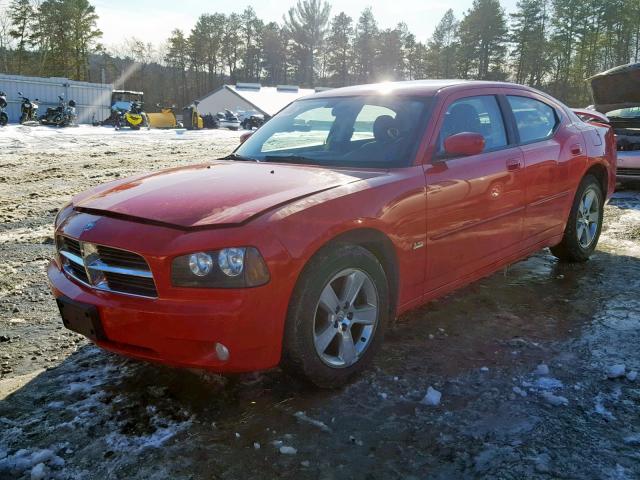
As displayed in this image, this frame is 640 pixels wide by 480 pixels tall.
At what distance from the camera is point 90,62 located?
61.1 m

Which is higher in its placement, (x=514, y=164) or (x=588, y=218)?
(x=514, y=164)

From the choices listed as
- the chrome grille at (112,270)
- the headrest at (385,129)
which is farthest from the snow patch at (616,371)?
the chrome grille at (112,270)

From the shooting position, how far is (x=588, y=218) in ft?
16.9

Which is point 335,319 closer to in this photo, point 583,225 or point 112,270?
point 112,270

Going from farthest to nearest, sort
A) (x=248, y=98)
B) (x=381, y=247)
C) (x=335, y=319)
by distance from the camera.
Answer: (x=248, y=98) < (x=381, y=247) < (x=335, y=319)

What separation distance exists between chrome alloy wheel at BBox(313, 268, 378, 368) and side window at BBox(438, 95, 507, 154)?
1104mm

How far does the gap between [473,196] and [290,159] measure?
120 cm

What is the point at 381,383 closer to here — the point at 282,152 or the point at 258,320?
the point at 258,320

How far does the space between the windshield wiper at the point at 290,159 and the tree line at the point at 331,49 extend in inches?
2157

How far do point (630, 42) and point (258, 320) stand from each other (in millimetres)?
70624

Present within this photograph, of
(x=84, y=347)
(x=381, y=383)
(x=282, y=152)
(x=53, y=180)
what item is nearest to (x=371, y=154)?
(x=282, y=152)

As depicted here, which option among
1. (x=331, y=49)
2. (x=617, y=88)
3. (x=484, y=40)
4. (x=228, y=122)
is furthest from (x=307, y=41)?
(x=617, y=88)

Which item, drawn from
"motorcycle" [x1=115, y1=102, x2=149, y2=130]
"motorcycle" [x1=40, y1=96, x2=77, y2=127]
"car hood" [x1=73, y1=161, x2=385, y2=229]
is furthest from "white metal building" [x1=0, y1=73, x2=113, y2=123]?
"car hood" [x1=73, y1=161, x2=385, y2=229]

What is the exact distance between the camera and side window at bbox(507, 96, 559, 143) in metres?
4.26
